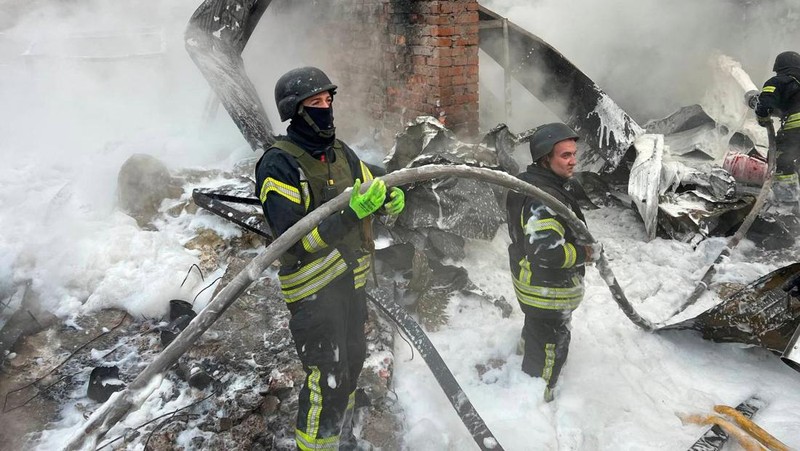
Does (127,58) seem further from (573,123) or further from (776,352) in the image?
(776,352)

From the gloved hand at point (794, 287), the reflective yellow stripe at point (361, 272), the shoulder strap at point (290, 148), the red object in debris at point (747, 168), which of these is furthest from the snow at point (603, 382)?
the red object in debris at point (747, 168)

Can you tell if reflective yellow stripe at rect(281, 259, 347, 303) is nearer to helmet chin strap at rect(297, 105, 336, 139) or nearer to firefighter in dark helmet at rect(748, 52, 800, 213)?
helmet chin strap at rect(297, 105, 336, 139)

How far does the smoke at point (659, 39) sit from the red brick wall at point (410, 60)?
2936mm

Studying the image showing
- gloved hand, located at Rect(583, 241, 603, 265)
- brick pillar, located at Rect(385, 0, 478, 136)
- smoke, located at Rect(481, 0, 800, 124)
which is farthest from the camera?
smoke, located at Rect(481, 0, 800, 124)

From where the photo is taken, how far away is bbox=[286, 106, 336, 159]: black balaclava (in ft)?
7.76

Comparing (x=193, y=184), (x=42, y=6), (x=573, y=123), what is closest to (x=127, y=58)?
(x=42, y=6)

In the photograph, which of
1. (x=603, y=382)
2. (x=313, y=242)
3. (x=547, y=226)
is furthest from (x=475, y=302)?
(x=313, y=242)

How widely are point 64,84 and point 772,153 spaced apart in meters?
10.8

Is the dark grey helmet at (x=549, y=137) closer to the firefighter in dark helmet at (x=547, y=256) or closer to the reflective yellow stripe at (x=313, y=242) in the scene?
the firefighter in dark helmet at (x=547, y=256)

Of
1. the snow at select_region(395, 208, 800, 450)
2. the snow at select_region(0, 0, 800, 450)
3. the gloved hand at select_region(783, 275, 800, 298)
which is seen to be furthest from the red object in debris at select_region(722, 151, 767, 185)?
the gloved hand at select_region(783, 275, 800, 298)

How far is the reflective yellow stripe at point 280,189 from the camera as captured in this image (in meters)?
2.25

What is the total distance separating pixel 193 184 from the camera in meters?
5.50

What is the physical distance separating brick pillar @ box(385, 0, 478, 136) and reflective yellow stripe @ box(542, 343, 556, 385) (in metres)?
→ 2.95

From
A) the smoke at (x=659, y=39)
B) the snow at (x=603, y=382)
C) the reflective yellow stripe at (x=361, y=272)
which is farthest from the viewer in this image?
the smoke at (x=659, y=39)
